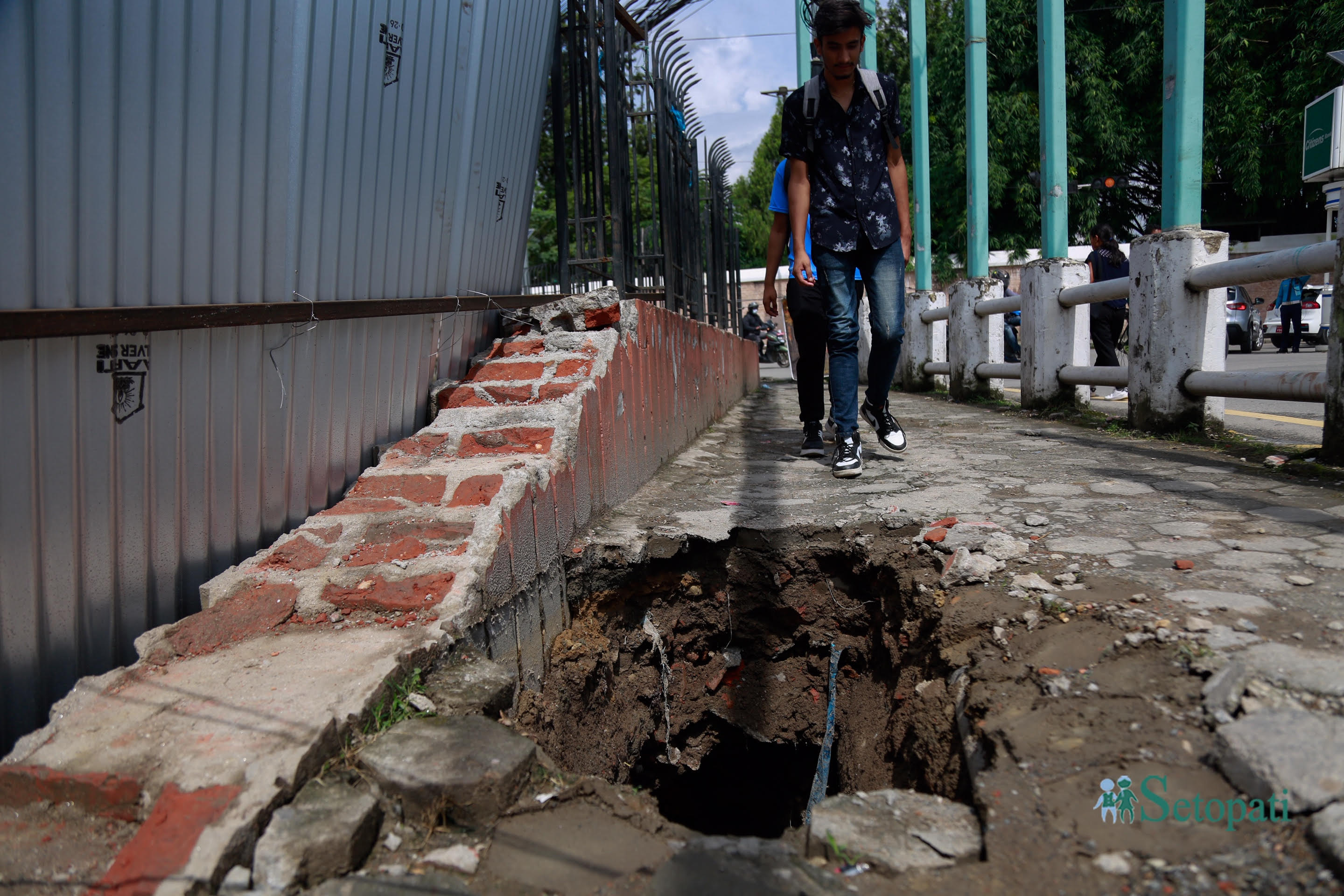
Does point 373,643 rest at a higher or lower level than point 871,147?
lower

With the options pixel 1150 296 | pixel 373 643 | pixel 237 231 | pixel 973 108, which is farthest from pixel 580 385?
pixel 973 108

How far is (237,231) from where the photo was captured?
2.12 meters

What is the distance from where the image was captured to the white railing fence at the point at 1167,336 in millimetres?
3322

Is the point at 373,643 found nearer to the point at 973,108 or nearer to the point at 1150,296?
the point at 1150,296

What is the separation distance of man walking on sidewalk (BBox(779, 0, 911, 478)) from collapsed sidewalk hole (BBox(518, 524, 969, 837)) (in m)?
0.77

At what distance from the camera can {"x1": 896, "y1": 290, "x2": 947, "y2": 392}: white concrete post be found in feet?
30.1

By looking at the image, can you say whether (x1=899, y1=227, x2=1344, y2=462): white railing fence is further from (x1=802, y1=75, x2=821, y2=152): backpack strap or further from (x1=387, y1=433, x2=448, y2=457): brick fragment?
(x1=387, y1=433, x2=448, y2=457): brick fragment

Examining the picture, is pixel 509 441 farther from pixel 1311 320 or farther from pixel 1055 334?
pixel 1311 320

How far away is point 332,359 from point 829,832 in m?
1.85

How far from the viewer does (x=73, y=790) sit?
1.34 metres

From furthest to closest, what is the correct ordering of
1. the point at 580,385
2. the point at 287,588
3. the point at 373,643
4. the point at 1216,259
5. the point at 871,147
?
1. the point at 1216,259
2. the point at 871,147
3. the point at 580,385
4. the point at 287,588
5. the point at 373,643

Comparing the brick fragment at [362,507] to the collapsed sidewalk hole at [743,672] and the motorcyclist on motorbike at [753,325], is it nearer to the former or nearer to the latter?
the collapsed sidewalk hole at [743,672]

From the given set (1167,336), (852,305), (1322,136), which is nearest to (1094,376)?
(1167,336)

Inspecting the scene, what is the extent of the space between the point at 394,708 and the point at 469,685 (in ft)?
0.59
